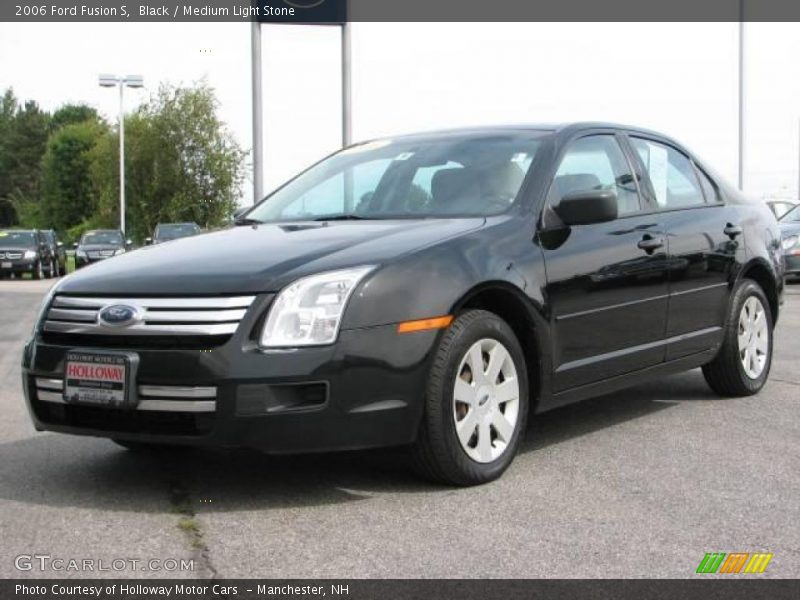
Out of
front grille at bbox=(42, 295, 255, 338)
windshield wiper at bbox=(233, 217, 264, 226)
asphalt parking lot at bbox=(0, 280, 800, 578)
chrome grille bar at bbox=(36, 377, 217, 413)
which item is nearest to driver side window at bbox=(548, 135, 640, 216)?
asphalt parking lot at bbox=(0, 280, 800, 578)

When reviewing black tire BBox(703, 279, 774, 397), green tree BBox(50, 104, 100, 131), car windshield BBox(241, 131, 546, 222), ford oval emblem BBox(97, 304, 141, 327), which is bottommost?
black tire BBox(703, 279, 774, 397)

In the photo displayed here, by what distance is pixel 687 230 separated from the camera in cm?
600

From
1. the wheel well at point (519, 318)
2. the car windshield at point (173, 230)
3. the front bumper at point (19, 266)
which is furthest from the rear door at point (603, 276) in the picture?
the car windshield at point (173, 230)

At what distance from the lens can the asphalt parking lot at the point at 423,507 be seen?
3.54 meters

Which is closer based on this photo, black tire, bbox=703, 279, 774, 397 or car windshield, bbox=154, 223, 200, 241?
black tire, bbox=703, 279, 774, 397

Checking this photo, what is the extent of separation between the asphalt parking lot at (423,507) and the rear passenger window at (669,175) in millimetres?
1231

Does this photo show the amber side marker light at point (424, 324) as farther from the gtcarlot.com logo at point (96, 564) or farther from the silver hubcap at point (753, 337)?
the silver hubcap at point (753, 337)

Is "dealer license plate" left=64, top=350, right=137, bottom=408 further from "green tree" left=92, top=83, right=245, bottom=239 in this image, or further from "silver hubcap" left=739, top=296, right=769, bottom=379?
"green tree" left=92, top=83, right=245, bottom=239

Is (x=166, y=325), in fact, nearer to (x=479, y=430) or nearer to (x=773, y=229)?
(x=479, y=430)

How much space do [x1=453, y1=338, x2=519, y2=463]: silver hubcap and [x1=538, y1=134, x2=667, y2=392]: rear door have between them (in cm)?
36

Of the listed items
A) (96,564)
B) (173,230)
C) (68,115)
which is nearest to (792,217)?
(96,564)

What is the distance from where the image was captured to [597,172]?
5613 mm

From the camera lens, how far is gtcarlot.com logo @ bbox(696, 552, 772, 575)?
3.44 meters

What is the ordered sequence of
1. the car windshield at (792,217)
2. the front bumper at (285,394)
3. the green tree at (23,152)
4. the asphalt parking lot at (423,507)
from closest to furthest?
the asphalt parking lot at (423,507) → the front bumper at (285,394) → the car windshield at (792,217) → the green tree at (23,152)
